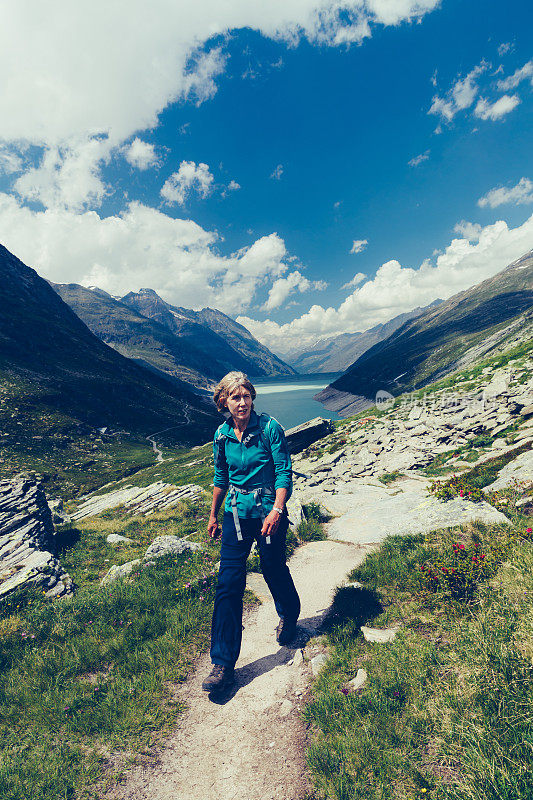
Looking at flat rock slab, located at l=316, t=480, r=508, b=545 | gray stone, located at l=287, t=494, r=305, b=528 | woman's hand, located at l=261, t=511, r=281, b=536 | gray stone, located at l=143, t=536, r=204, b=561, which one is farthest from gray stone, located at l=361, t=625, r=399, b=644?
gray stone, located at l=287, t=494, r=305, b=528

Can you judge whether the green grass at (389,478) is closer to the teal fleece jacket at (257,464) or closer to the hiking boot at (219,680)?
the teal fleece jacket at (257,464)

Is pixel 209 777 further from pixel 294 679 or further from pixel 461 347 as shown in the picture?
pixel 461 347

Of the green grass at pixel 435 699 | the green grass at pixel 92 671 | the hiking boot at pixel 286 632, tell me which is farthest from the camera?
the hiking boot at pixel 286 632

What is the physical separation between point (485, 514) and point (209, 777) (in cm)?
627

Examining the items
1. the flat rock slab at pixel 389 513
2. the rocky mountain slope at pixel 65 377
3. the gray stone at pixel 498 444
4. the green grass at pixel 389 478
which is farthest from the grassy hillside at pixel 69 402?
the gray stone at pixel 498 444

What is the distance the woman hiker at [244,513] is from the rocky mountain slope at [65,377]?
117 meters

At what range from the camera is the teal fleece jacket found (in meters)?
4.97

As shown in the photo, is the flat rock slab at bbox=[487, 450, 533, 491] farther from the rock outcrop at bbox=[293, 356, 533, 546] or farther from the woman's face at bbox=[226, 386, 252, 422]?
the woman's face at bbox=[226, 386, 252, 422]

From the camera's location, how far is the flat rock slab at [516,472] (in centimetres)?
875

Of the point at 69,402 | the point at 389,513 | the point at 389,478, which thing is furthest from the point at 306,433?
the point at 69,402

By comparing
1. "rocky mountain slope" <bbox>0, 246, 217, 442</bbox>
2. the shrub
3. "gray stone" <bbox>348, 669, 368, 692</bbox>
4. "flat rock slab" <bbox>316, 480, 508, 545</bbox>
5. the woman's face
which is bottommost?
"flat rock slab" <bbox>316, 480, 508, 545</bbox>

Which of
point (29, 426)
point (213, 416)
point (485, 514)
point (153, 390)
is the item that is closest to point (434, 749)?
point (485, 514)

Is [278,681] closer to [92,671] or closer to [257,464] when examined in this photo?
[92,671]

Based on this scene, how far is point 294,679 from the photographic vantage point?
480cm
